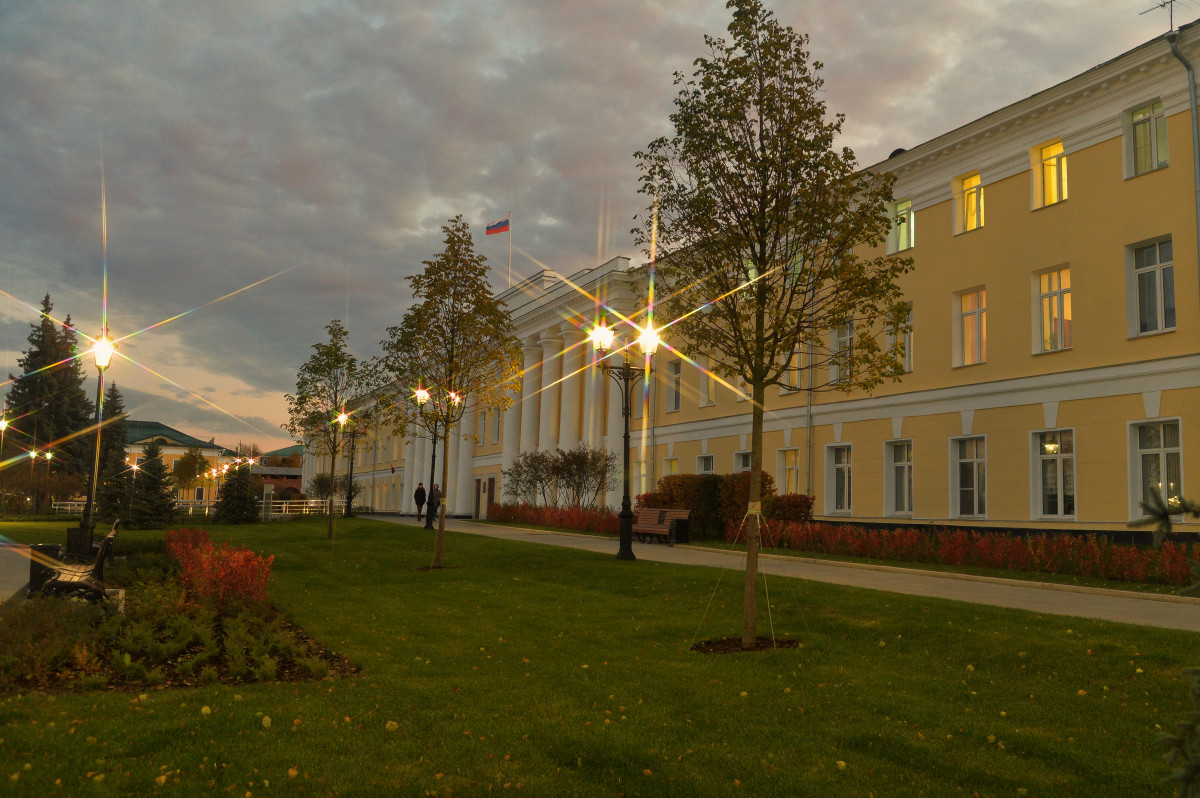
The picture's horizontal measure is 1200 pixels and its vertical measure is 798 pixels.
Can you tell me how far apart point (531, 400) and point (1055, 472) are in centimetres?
3343

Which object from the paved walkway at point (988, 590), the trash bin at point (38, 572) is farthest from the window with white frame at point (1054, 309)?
the trash bin at point (38, 572)

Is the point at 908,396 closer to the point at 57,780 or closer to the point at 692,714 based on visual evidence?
the point at 692,714

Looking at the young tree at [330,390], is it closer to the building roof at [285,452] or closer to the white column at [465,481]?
the white column at [465,481]

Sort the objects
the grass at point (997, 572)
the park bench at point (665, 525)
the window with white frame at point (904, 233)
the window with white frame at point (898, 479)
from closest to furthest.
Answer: the grass at point (997, 572) → the park bench at point (665, 525) → the window with white frame at point (898, 479) → the window with white frame at point (904, 233)

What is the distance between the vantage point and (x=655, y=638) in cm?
1110

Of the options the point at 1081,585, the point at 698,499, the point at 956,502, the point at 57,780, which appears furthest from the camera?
the point at 698,499

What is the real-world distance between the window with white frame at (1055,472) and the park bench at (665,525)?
32.1ft

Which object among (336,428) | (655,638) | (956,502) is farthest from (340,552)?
(956,502)

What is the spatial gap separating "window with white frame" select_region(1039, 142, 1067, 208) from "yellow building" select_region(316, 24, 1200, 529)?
0.05m

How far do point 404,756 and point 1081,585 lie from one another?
43.3 feet

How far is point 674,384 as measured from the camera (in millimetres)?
40156

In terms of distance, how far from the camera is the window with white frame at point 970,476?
2455 cm

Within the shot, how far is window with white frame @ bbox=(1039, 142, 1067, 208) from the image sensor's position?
23188mm

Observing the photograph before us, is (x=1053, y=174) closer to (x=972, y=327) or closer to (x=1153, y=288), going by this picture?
(x=1153, y=288)
